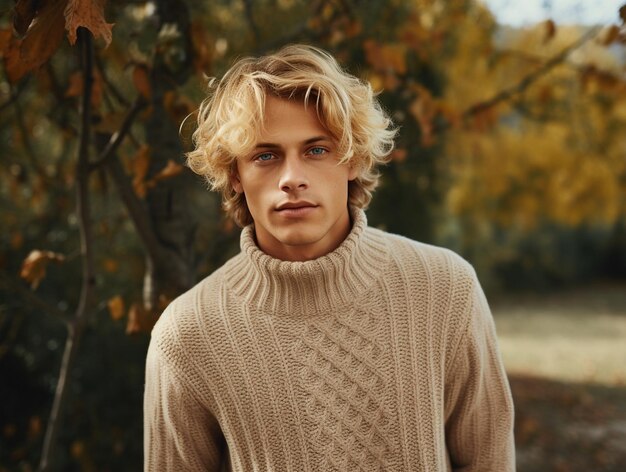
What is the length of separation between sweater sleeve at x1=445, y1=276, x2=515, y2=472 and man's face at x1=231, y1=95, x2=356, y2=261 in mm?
512

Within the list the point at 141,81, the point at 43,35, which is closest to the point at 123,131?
the point at 141,81

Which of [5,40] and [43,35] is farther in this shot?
[5,40]

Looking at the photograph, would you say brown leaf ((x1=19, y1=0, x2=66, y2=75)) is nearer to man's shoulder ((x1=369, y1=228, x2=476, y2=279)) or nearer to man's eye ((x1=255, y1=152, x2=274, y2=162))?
man's eye ((x1=255, y1=152, x2=274, y2=162))

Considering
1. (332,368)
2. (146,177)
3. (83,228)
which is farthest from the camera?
(146,177)

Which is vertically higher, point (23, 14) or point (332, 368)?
point (23, 14)

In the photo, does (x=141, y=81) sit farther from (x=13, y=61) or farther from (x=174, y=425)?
(x=174, y=425)

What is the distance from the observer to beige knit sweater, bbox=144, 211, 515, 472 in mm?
1701

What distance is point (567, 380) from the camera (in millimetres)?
8305

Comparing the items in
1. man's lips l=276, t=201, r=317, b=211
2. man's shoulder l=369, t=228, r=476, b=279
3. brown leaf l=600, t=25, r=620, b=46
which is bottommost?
man's shoulder l=369, t=228, r=476, b=279

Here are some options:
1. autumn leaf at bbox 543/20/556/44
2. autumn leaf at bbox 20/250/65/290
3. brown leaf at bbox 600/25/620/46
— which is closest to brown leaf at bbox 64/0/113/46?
autumn leaf at bbox 20/250/65/290

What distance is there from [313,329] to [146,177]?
3.39ft

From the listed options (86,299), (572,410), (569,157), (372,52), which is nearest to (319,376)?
(86,299)

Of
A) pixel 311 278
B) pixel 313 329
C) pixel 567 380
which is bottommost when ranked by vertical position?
pixel 567 380

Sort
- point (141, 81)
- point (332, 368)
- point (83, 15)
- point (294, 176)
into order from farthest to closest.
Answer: point (141, 81)
point (332, 368)
point (294, 176)
point (83, 15)
